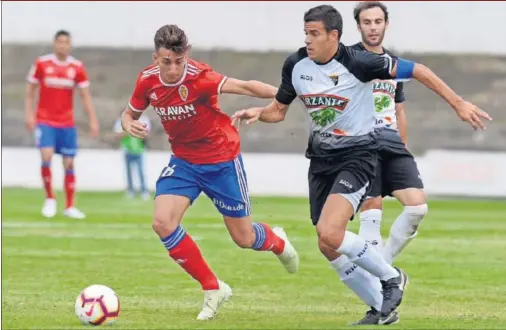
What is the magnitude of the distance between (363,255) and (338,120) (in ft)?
3.21

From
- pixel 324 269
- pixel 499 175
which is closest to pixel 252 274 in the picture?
pixel 324 269

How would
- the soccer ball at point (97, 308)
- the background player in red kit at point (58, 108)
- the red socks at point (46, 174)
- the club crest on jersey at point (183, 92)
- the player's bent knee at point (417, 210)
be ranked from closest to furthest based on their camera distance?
the soccer ball at point (97, 308) → the club crest on jersey at point (183, 92) → the player's bent knee at point (417, 210) → the background player in red kit at point (58, 108) → the red socks at point (46, 174)

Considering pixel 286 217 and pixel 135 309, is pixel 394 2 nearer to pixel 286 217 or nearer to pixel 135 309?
pixel 286 217

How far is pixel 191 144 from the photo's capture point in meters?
9.67

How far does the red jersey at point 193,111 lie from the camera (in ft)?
30.7

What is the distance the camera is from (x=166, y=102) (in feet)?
30.8

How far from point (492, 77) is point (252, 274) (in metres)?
17.5

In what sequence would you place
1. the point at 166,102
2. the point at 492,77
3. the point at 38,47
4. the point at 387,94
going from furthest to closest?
the point at 38,47
the point at 492,77
the point at 387,94
the point at 166,102

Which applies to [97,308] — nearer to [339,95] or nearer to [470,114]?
[339,95]

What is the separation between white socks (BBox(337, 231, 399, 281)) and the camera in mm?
8508

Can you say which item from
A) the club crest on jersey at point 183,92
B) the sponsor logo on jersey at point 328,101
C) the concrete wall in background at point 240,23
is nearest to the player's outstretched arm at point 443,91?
the sponsor logo on jersey at point 328,101

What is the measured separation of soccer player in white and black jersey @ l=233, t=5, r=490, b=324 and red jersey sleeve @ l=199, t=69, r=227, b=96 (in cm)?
53

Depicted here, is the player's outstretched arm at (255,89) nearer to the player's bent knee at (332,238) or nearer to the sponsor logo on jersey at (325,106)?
the sponsor logo on jersey at (325,106)

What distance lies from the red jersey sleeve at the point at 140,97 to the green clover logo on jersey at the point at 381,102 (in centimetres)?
205
